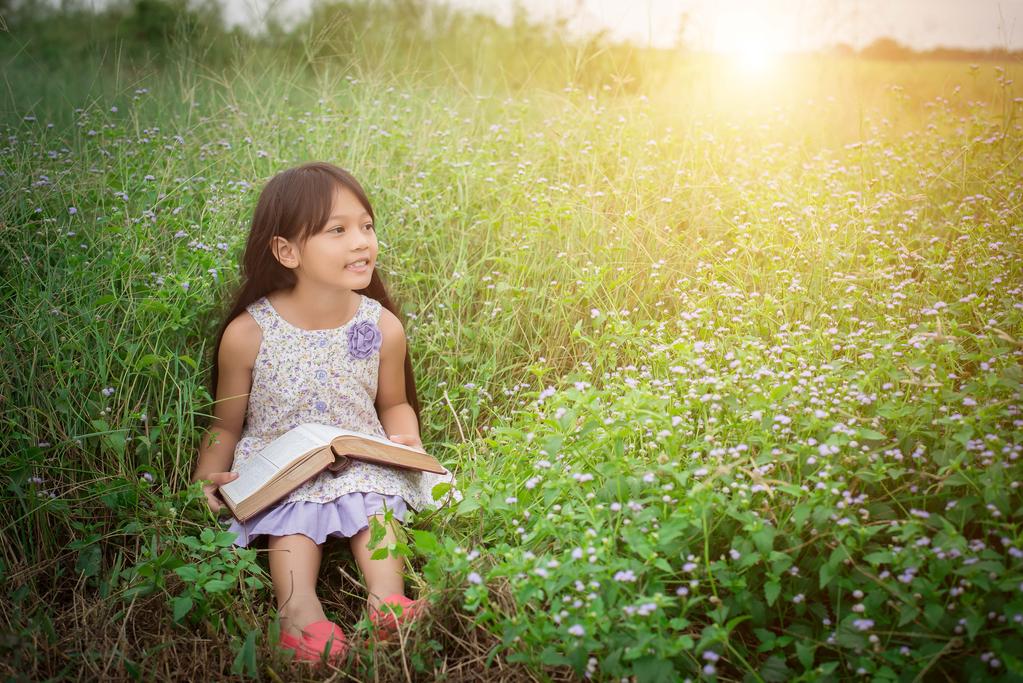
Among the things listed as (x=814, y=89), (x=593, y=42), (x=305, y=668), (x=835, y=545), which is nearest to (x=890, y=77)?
(x=814, y=89)

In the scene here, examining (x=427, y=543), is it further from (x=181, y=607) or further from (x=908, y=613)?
(x=908, y=613)

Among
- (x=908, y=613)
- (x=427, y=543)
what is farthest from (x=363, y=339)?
(x=908, y=613)

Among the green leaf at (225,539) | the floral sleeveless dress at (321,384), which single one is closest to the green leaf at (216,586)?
the green leaf at (225,539)

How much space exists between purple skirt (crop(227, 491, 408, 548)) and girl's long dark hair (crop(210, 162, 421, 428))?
30.6 inches

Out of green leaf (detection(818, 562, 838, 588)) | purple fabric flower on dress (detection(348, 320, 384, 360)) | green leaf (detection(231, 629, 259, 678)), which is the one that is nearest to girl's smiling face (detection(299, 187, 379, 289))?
purple fabric flower on dress (detection(348, 320, 384, 360))

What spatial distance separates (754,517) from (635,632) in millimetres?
497

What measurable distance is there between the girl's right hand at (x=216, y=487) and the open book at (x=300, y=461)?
0.17ft

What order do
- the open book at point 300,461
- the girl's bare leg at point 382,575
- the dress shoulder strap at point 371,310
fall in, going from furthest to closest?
the dress shoulder strap at point 371,310
the open book at point 300,461
the girl's bare leg at point 382,575

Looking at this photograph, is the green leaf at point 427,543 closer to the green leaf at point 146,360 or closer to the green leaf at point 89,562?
the green leaf at point 89,562

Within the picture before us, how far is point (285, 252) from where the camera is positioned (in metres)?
3.40

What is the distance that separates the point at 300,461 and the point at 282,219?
1.07 m

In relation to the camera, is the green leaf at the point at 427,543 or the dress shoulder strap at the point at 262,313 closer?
the green leaf at the point at 427,543

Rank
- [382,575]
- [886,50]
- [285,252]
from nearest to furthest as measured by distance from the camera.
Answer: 1. [382,575]
2. [285,252]
3. [886,50]

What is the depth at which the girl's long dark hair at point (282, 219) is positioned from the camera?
3.31 metres
